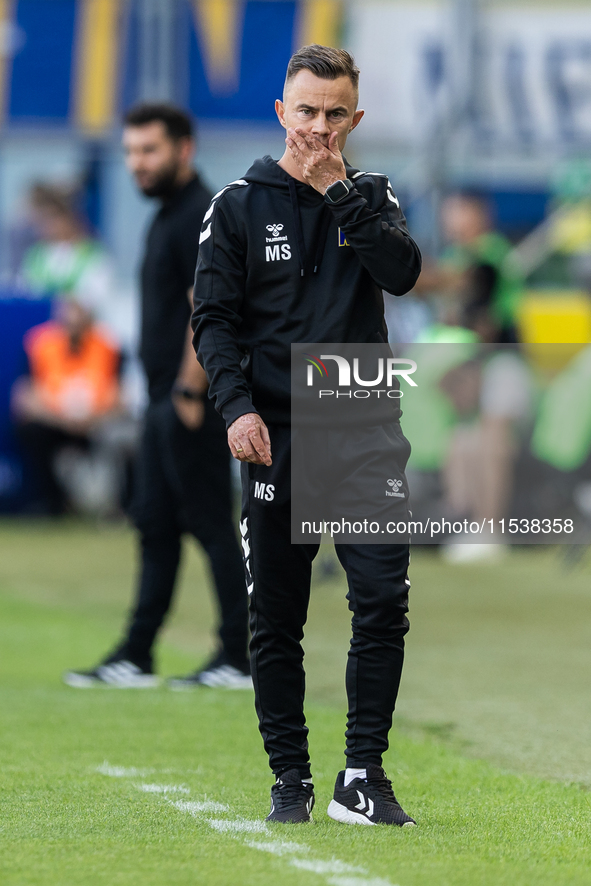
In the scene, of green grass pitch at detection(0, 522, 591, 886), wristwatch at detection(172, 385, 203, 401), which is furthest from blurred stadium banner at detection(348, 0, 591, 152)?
wristwatch at detection(172, 385, 203, 401)

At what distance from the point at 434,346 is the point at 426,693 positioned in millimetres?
5235

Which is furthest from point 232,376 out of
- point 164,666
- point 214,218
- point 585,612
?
point 585,612

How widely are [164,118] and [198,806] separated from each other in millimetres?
3247

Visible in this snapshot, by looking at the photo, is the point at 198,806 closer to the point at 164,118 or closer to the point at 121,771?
the point at 121,771

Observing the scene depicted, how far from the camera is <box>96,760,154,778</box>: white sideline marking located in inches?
176

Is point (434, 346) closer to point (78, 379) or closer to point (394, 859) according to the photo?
point (78, 379)

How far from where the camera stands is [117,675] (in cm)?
623

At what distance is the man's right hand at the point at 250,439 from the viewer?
374 cm

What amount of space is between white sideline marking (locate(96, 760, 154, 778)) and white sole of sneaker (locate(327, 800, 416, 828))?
0.83 meters

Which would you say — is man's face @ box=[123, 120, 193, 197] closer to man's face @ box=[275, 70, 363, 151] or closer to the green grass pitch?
the green grass pitch

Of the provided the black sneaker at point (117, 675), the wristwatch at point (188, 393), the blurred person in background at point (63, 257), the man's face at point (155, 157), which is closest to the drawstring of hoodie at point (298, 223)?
the wristwatch at point (188, 393)

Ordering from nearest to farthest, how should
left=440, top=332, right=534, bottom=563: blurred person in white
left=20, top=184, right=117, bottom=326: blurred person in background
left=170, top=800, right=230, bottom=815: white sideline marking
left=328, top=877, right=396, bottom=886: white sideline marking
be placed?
left=328, top=877, right=396, bottom=886: white sideline marking → left=170, top=800, right=230, bottom=815: white sideline marking → left=440, top=332, right=534, bottom=563: blurred person in white → left=20, top=184, right=117, bottom=326: blurred person in background

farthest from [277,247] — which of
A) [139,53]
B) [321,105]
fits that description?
[139,53]

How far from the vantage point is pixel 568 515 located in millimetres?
10594
